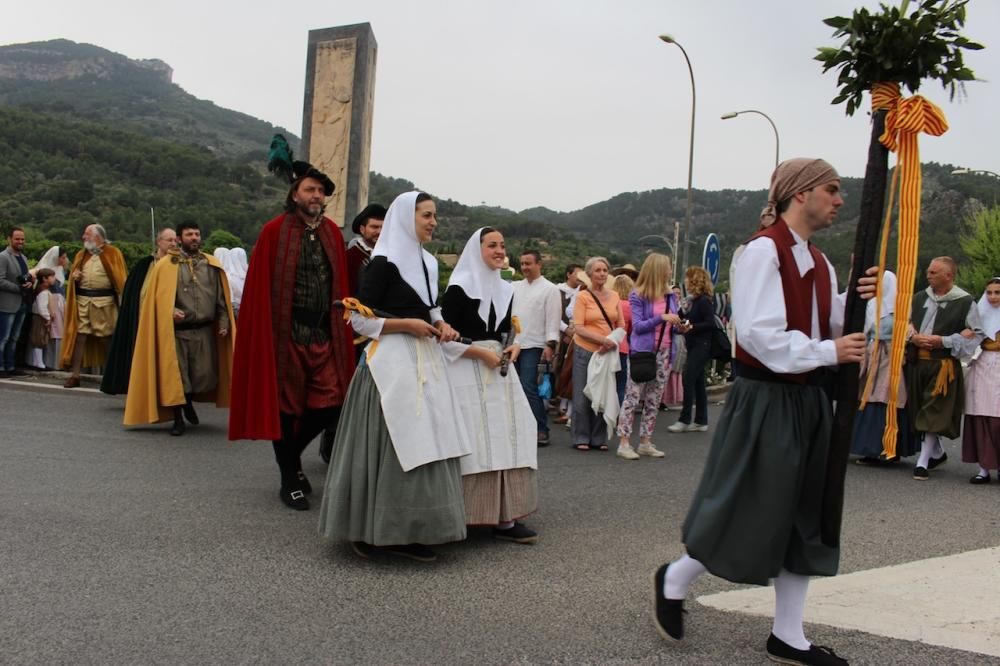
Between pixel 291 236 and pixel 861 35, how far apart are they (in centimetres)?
384

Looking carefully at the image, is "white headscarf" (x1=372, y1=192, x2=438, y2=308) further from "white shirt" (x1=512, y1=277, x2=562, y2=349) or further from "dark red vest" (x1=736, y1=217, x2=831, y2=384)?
"white shirt" (x1=512, y1=277, x2=562, y2=349)

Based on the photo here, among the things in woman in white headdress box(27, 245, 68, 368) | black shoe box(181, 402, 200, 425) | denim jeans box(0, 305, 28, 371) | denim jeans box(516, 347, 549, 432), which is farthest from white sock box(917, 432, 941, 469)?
denim jeans box(0, 305, 28, 371)

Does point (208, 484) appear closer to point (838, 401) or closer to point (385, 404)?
point (385, 404)

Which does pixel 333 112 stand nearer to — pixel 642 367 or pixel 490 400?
pixel 642 367

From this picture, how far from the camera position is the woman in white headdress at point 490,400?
17.0ft

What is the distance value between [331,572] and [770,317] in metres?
2.58

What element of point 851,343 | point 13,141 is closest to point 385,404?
point 851,343

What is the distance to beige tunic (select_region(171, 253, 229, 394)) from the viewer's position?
29.0ft

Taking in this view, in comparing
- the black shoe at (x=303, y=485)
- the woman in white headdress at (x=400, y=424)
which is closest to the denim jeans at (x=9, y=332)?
the black shoe at (x=303, y=485)

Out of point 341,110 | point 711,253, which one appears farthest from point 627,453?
point 711,253

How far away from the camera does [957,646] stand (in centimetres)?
372

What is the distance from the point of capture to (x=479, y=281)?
5418 millimetres

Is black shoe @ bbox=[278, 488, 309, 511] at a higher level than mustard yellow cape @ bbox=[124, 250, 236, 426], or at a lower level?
lower

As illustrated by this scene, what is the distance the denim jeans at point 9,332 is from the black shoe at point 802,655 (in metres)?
11.5
